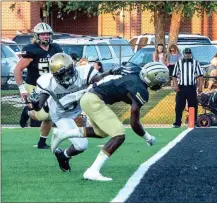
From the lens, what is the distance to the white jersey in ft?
33.8

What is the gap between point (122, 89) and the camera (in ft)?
31.5

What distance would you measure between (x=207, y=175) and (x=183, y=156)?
1.91 metres

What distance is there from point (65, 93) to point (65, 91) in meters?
0.04

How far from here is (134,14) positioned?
40.9m

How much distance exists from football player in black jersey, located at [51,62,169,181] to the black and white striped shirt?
9015 millimetres

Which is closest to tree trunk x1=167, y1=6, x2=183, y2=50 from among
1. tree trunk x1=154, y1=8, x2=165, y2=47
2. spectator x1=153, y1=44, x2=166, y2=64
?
tree trunk x1=154, y1=8, x2=165, y2=47

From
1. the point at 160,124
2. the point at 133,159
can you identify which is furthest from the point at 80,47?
the point at 133,159

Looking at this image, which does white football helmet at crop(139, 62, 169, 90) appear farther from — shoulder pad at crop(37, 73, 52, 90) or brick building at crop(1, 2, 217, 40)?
brick building at crop(1, 2, 217, 40)

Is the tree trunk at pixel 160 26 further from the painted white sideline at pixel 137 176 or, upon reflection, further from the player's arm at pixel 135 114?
the player's arm at pixel 135 114

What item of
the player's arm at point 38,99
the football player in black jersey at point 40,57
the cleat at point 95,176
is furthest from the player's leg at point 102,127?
the football player in black jersey at point 40,57

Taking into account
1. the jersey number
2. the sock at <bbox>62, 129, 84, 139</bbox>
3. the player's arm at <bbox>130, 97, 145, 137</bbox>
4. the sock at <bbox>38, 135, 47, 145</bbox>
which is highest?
the jersey number

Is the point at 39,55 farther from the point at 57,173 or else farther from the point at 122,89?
the point at 122,89

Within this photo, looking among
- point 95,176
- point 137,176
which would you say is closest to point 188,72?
point 137,176

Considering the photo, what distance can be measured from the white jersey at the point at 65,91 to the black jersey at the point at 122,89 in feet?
1.32
